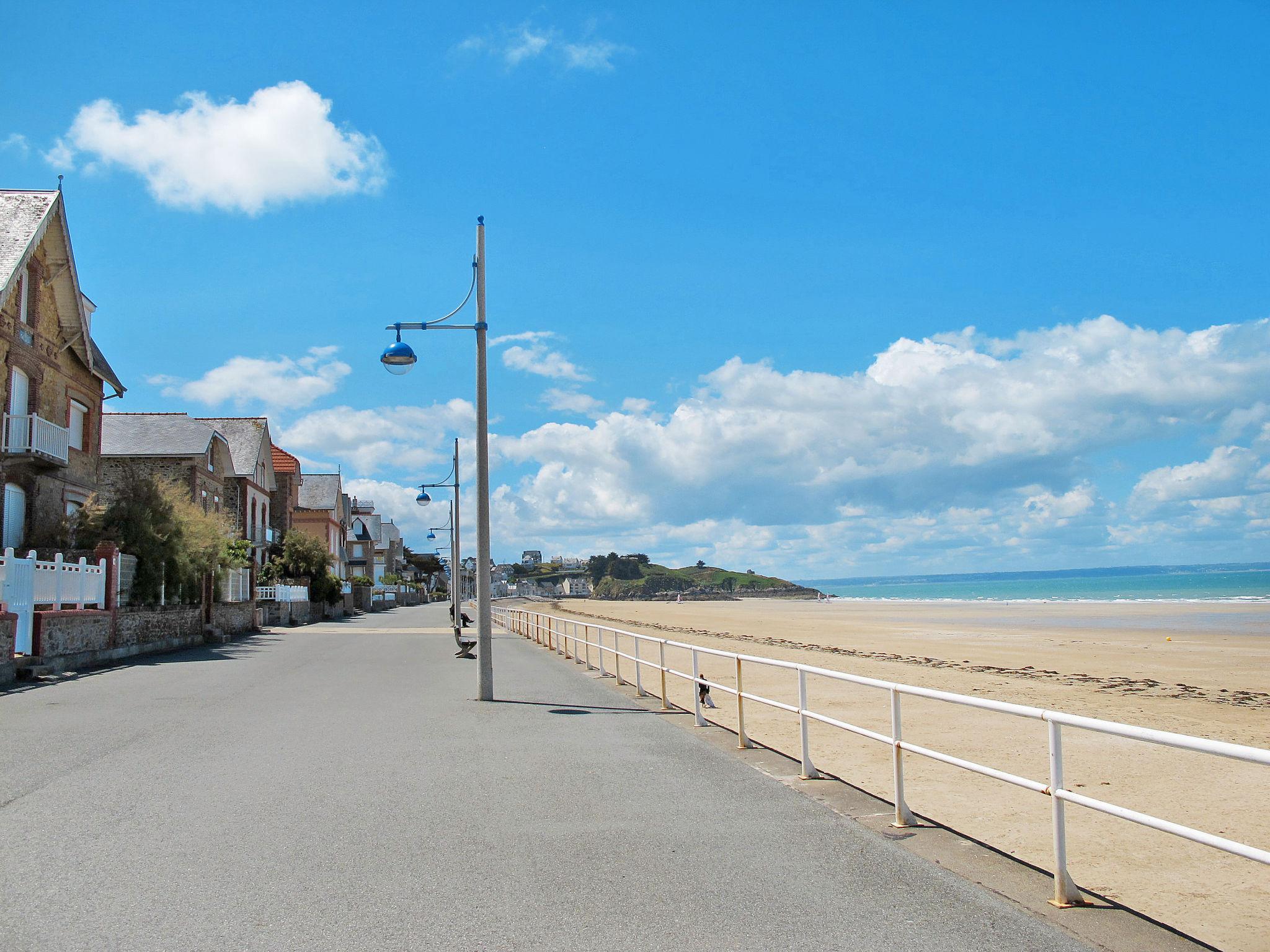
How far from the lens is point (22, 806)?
7234 millimetres

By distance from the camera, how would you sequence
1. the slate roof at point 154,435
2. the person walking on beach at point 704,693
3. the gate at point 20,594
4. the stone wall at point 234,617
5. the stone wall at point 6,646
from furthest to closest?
the slate roof at point 154,435 → the stone wall at point 234,617 → the gate at point 20,594 → the stone wall at point 6,646 → the person walking on beach at point 704,693

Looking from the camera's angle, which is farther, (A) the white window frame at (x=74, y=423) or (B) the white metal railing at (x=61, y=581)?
(A) the white window frame at (x=74, y=423)

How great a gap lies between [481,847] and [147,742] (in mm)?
5626

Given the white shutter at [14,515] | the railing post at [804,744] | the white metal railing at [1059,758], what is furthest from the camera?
the white shutter at [14,515]

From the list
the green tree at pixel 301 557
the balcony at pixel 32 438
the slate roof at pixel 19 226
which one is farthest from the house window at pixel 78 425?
the green tree at pixel 301 557

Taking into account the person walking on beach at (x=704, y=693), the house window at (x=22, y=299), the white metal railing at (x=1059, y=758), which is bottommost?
the person walking on beach at (x=704, y=693)

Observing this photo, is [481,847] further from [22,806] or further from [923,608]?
[923,608]

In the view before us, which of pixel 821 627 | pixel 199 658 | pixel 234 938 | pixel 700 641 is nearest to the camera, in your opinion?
pixel 234 938

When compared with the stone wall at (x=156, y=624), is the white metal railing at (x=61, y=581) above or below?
above

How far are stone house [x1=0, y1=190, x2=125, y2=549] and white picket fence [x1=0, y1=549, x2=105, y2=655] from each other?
577 cm

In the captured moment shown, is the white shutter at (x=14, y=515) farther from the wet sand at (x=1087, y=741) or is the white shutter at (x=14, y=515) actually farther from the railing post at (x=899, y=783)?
the railing post at (x=899, y=783)

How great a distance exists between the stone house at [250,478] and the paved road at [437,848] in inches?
1593

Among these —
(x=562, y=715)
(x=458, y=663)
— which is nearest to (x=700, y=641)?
(x=458, y=663)

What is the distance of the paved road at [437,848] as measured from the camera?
4746mm
